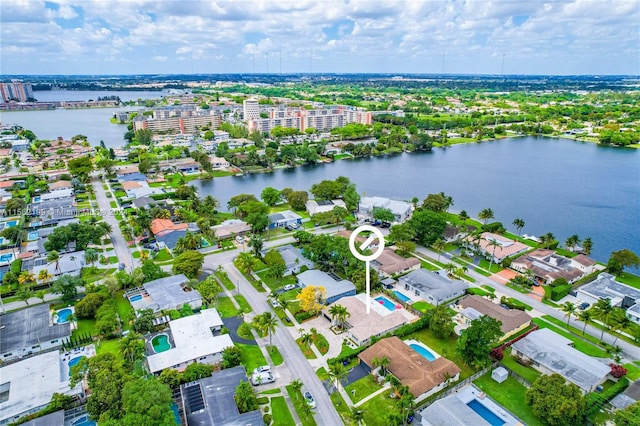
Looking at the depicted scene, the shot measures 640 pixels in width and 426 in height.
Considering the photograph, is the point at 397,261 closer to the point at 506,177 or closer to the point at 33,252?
the point at 33,252

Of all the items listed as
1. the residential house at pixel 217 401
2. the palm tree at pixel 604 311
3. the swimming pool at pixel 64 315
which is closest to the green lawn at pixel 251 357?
the residential house at pixel 217 401

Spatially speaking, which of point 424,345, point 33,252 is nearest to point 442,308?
point 424,345

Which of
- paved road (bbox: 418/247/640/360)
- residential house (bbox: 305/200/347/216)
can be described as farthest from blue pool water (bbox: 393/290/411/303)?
residential house (bbox: 305/200/347/216)

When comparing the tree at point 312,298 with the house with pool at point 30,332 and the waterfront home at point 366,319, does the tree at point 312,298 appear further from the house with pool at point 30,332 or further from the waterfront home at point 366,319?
the house with pool at point 30,332

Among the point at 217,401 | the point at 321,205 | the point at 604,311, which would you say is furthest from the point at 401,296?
the point at 321,205

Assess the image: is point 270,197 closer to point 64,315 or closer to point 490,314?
point 64,315
